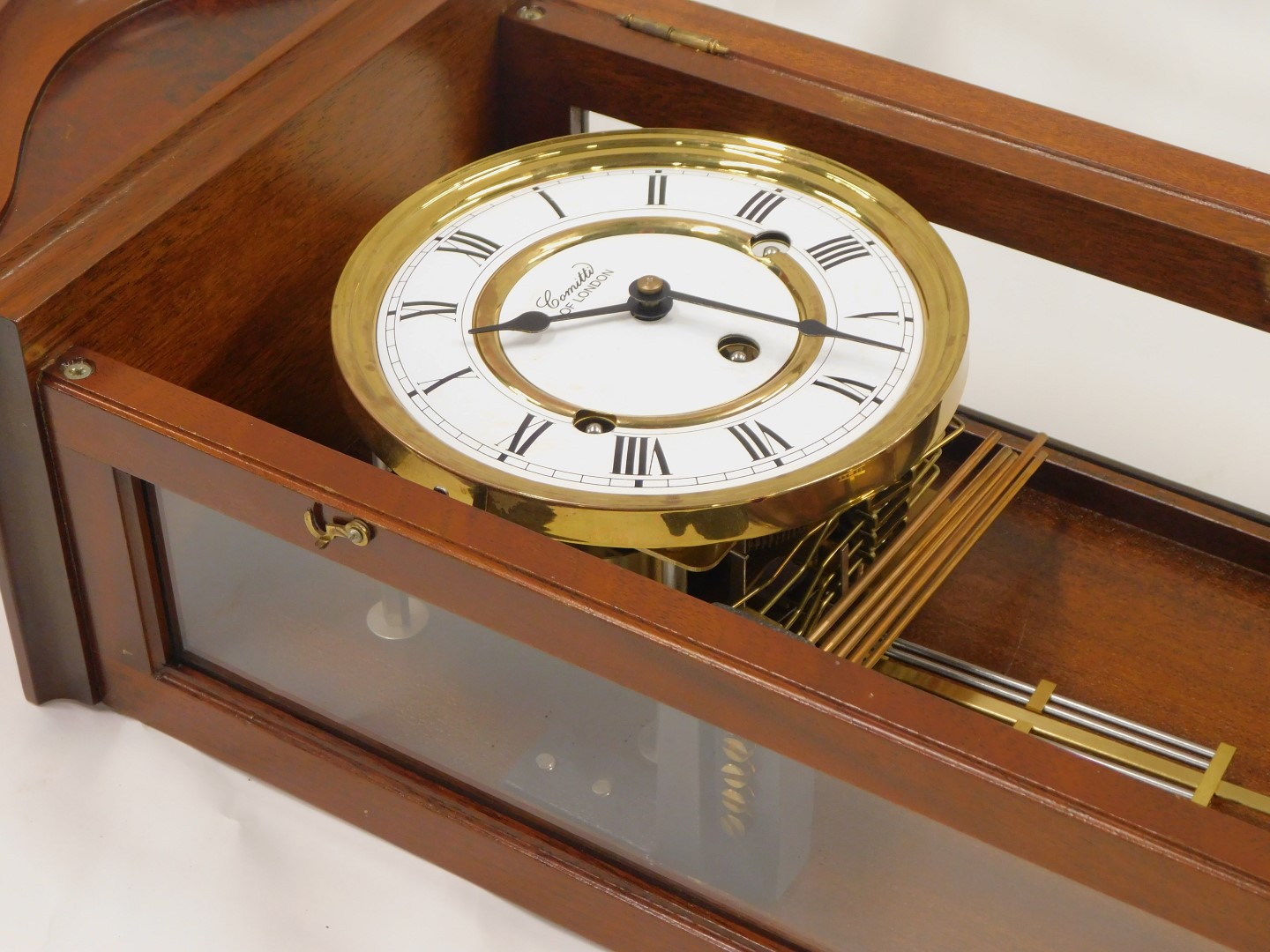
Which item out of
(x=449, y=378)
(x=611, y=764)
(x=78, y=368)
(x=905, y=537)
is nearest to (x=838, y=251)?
(x=905, y=537)

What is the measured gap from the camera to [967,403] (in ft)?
6.77

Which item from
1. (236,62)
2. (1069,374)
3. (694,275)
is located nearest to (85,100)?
(236,62)

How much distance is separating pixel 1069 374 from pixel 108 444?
109cm

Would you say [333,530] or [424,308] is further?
[424,308]

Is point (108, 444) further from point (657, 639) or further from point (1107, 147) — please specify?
point (1107, 147)

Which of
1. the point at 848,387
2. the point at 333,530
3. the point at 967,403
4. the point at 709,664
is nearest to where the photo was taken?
the point at 709,664

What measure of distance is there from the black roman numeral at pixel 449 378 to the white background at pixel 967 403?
1.30ft

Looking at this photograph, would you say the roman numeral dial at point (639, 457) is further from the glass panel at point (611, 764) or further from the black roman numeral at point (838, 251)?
the black roman numeral at point (838, 251)

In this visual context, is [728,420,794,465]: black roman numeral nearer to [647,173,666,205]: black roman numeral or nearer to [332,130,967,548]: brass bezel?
[332,130,967,548]: brass bezel

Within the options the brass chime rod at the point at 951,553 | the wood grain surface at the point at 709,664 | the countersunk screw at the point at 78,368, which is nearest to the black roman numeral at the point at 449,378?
the wood grain surface at the point at 709,664

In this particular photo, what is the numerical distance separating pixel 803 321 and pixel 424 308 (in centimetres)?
29

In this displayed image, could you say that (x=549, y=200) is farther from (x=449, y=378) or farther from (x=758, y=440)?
(x=758, y=440)

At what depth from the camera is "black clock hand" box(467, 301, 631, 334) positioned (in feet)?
4.95

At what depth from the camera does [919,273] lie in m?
1.56
